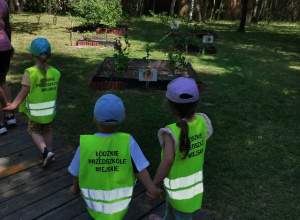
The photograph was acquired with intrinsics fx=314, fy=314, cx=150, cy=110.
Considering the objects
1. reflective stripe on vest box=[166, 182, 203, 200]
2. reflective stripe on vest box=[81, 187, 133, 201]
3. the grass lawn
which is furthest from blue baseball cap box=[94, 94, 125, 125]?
the grass lawn

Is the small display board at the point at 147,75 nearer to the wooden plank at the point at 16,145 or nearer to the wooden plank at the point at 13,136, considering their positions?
the wooden plank at the point at 13,136

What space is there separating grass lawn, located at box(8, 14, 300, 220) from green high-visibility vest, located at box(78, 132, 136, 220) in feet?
4.84

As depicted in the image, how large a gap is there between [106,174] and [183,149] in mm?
577

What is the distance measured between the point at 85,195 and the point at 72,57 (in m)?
7.99

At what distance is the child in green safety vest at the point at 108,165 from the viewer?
216 centimetres

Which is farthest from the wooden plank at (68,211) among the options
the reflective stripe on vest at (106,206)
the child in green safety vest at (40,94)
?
the reflective stripe on vest at (106,206)

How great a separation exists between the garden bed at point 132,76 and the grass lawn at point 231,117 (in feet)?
0.73

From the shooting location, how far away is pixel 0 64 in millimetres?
4520

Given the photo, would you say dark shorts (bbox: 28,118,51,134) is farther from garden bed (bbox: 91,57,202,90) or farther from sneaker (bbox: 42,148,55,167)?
garden bed (bbox: 91,57,202,90)

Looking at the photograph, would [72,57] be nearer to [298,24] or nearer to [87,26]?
[87,26]

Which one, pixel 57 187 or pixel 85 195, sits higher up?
pixel 85 195

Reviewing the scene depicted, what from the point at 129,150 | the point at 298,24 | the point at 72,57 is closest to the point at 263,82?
the point at 72,57

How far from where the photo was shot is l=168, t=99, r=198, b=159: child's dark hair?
88.5 inches

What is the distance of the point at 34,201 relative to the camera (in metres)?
3.23
